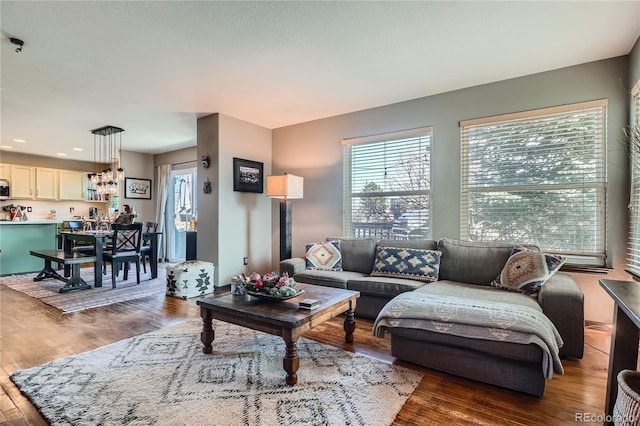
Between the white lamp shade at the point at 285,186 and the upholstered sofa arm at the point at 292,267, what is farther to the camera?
the white lamp shade at the point at 285,186

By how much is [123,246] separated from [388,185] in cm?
415

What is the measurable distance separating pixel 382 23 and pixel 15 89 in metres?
4.23

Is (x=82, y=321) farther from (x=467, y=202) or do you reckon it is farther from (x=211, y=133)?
(x=467, y=202)

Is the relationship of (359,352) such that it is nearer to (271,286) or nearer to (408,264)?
(271,286)

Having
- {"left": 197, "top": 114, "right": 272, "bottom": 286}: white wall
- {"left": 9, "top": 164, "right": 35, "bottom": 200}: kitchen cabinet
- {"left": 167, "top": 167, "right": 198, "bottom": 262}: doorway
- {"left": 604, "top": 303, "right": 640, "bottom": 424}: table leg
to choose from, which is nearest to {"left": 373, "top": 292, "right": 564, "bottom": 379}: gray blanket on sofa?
{"left": 604, "top": 303, "right": 640, "bottom": 424}: table leg

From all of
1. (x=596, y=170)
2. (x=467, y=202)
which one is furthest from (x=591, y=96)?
(x=467, y=202)

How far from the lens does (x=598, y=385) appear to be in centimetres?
200

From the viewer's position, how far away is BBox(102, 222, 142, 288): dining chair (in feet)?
15.1

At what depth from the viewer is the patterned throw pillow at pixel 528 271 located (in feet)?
8.44

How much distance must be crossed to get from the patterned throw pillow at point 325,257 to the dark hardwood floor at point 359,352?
2.40 feet

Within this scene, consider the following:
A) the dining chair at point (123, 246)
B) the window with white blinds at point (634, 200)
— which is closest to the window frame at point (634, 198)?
the window with white blinds at point (634, 200)

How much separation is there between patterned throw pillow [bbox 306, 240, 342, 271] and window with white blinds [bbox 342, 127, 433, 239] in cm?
68

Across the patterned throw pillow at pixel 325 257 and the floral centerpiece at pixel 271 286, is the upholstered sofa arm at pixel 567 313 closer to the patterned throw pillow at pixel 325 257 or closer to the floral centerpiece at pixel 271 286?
the floral centerpiece at pixel 271 286

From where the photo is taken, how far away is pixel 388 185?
4.22m
